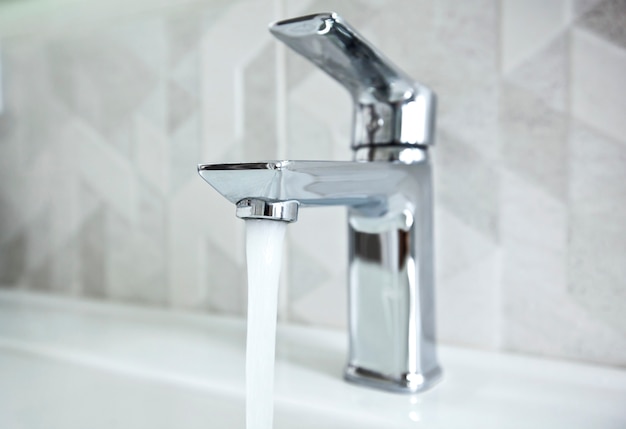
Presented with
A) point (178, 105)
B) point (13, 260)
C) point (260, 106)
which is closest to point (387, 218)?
point (260, 106)

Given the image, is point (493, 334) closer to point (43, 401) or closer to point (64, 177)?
point (43, 401)

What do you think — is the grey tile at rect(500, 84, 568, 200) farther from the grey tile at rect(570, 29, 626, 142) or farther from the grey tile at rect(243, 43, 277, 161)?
the grey tile at rect(243, 43, 277, 161)

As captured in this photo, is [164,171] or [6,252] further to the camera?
[6,252]

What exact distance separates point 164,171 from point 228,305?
0.18m

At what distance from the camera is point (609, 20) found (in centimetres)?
46

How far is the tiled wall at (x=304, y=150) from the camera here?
48cm

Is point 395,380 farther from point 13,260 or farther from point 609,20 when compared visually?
point 13,260

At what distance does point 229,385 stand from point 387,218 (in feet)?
0.60

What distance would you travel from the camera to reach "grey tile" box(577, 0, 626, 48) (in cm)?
46

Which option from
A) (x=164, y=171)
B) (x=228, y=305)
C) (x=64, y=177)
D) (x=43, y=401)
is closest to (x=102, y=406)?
(x=43, y=401)

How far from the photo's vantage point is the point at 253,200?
340 millimetres

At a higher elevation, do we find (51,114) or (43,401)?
(51,114)

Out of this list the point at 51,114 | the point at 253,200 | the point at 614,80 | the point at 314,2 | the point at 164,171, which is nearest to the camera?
the point at 253,200

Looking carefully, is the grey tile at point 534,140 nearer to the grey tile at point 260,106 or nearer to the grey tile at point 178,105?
the grey tile at point 260,106
